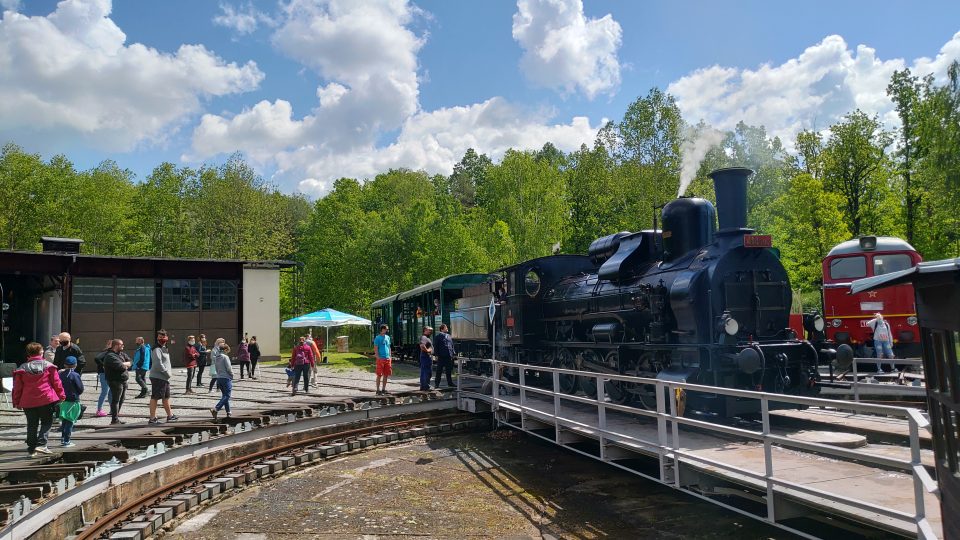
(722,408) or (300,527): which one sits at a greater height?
(722,408)

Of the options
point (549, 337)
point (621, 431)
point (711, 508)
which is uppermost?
point (549, 337)

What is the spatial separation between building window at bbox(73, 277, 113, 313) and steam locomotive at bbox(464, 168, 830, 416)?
21.9 m

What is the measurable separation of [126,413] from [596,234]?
3187 centimetres

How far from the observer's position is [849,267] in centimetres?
1622

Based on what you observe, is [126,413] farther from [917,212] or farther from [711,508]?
[917,212]

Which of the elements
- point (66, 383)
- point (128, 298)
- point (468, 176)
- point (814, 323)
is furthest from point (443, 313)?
point (468, 176)

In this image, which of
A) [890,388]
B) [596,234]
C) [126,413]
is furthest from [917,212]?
[126,413]

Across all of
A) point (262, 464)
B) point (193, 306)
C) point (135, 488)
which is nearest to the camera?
point (135, 488)

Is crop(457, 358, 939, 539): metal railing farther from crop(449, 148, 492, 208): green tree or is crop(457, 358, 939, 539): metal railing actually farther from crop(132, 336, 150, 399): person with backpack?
crop(449, 148, 492, 208): green tree

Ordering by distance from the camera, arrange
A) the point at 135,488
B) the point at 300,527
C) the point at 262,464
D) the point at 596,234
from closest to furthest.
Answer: the point at 300,527
the point at 135,488
the point at 262,464
the point at 596,234

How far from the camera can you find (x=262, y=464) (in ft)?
33.0

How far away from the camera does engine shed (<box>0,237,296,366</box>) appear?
25.6m

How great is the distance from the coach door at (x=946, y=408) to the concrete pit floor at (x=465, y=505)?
3.25 m

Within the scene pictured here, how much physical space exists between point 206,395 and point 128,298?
12.8 m
